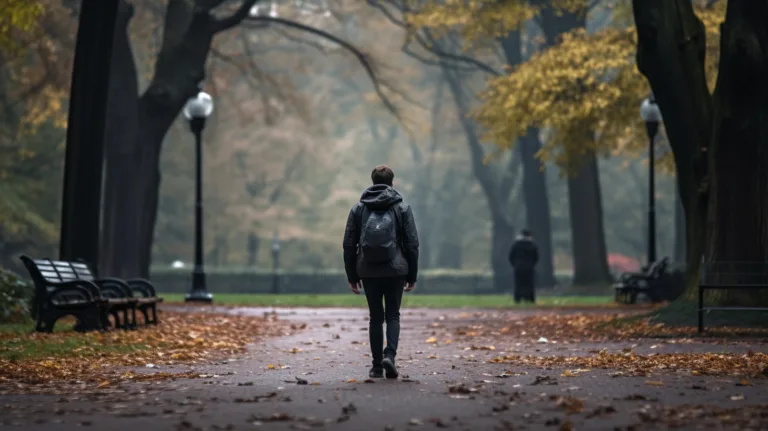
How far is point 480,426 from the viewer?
9445 millimetres

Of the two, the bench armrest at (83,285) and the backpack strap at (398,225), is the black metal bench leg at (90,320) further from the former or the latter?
the backpack strap at (398,225)

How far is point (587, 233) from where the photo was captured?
42.7 metres

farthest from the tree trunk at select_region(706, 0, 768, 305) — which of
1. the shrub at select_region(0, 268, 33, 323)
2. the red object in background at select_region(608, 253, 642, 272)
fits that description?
the red object in background at select_region(608, 253, 642, 272)

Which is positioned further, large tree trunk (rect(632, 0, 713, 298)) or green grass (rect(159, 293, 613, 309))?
green grass (rect(159, 293, 613, 309))

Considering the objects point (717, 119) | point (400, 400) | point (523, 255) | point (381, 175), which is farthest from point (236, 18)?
point (400, 400)

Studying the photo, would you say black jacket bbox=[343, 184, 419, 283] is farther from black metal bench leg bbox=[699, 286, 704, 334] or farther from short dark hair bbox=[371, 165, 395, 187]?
black metal bench leg bbox=[699, 286, 704, 334]

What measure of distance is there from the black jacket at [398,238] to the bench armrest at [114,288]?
8786 millimetres

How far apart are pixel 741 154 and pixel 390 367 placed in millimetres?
9053

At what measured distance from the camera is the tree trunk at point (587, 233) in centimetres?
4272

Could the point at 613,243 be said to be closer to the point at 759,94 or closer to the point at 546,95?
the point at 546,95

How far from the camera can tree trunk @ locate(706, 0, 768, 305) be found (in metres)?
19.7

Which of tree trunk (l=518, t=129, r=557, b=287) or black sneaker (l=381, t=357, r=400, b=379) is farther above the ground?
tree trunk (l=518, t=129, r=557, b=287)

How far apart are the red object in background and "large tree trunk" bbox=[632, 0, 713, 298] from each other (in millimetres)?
44907

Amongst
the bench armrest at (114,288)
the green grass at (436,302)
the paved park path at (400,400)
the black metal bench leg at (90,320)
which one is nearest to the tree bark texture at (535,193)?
the green grass at (436,302)
